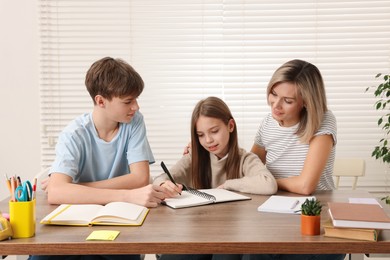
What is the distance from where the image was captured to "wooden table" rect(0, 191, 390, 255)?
1.47 metres

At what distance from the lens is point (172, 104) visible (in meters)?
3.88

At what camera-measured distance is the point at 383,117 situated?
12.5 ft

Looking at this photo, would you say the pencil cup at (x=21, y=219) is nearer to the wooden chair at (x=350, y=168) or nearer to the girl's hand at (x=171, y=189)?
the girl's hand at (x=171, y=189)

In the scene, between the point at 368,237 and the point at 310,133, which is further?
the point at 310,133

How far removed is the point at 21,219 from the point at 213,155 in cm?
107

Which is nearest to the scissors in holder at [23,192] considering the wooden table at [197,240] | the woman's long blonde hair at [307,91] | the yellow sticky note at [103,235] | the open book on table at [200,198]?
the wooden table at [197,240]

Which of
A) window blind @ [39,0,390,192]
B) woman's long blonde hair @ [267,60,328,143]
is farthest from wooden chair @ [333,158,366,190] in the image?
woman's long blonde hair @ [267,60,328,143]

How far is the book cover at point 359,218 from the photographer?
1.51 metres

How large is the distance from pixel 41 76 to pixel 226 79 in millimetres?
1361

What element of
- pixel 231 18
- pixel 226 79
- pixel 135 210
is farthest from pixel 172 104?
pixel 135 210

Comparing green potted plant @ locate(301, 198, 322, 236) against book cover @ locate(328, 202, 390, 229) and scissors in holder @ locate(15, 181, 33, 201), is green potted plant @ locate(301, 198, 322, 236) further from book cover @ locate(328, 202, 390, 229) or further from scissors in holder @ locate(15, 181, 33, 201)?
scissors in holder @ locate(15, 181, 33, 201)

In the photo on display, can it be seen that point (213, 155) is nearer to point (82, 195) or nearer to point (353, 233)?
point (82, 195)

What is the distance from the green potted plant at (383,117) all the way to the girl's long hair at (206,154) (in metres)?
1.56

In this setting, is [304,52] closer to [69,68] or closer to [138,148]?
[69,68]
